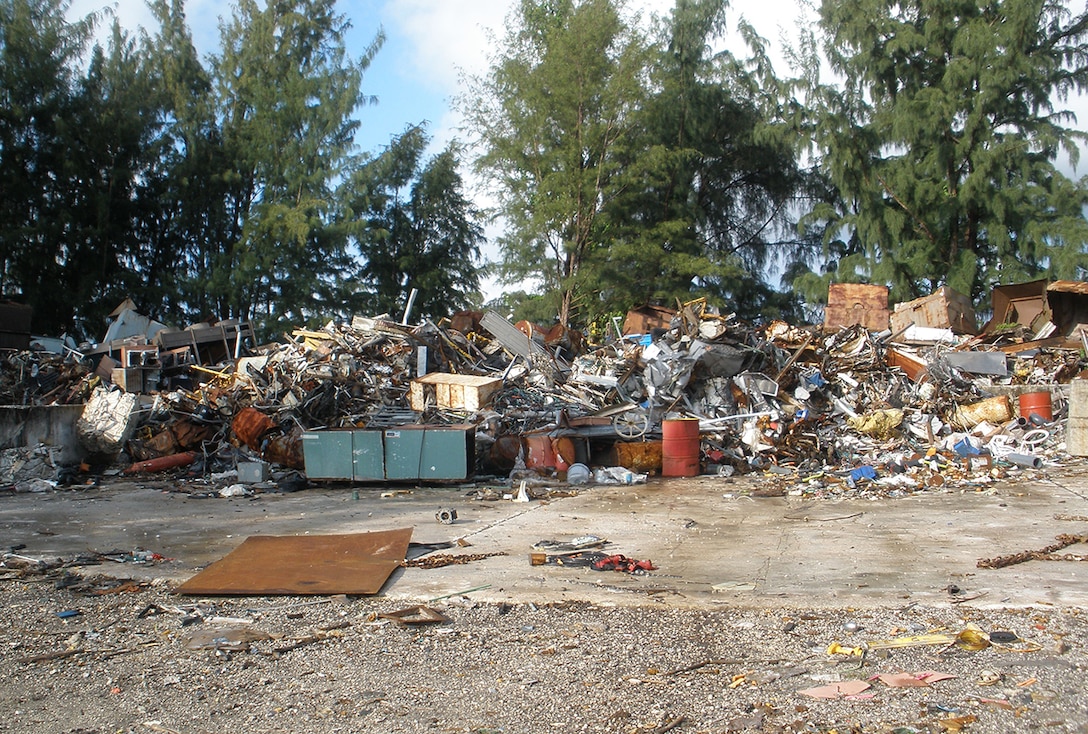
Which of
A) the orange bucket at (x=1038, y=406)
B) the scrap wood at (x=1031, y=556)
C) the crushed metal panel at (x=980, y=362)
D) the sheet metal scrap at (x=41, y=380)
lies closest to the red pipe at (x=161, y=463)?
the sheet metal scrap at (x=41, y=380)

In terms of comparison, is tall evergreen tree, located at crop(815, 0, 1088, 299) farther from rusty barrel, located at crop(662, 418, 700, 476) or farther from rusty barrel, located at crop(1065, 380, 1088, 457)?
rusty barrel, located at crop(662, 418, 700, 476)

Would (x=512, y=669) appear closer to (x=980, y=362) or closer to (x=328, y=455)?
(x=328, y=455)

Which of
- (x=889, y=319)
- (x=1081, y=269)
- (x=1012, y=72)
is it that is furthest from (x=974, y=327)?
(x=1012, y=72)

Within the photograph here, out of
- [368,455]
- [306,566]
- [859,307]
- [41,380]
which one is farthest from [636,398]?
[41,380]

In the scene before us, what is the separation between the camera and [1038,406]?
1447 centimetres

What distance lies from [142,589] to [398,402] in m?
8.94

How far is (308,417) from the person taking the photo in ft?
47.5

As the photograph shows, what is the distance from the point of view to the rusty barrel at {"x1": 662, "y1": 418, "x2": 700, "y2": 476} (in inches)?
502

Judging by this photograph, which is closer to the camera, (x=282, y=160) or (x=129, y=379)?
(x=129, y=379)

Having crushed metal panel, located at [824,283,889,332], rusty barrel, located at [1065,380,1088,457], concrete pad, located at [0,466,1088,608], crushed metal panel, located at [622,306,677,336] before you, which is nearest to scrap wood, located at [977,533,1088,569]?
concrete pad, located at [0,466,1088,608]

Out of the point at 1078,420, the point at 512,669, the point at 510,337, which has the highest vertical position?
the point at 510,337

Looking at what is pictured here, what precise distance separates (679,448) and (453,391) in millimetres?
4202

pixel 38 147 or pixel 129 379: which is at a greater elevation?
pixel 38 147

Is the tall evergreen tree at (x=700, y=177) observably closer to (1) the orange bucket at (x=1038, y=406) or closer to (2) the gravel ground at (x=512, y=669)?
(1) the orange bucket at (x=1038, y=406)
